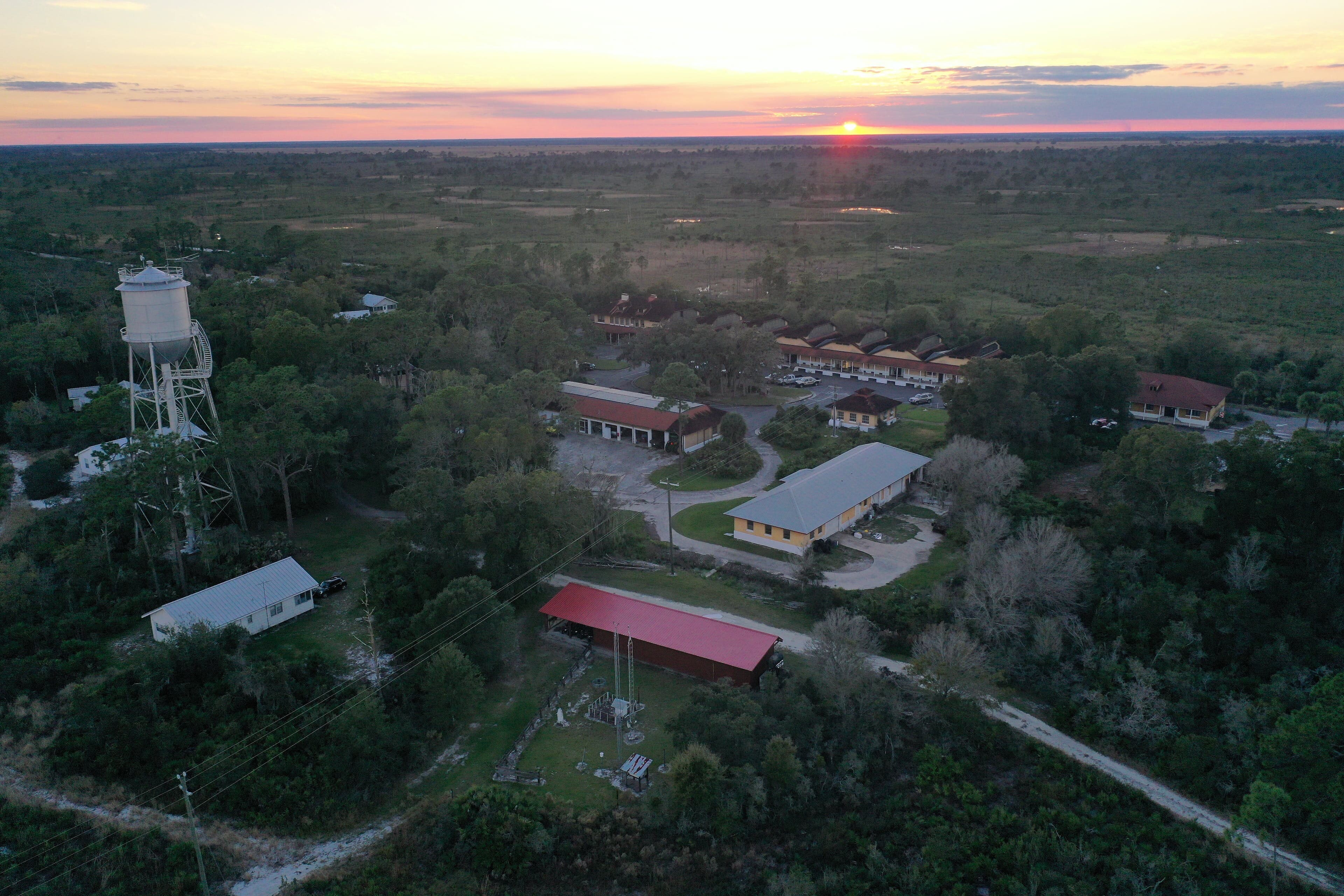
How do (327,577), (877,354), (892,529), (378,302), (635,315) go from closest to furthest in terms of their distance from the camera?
1. (327,577)
2. (892,529)
3. (877,354)
4. (378,302)
5. (635,315)

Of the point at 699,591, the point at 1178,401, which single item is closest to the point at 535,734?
the point at 699,591

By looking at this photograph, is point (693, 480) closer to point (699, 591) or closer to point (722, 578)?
point (722, 578)

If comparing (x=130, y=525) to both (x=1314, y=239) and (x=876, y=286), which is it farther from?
(x=1314, y=239)

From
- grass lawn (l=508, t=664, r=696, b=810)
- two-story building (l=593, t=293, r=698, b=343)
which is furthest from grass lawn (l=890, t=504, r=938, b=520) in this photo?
two-story building (l=593, t=293, r=698, b=343)

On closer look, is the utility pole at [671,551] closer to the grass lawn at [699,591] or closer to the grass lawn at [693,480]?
the grass lawn at [699,591]

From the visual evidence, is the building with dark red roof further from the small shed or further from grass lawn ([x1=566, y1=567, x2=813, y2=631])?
the small shed

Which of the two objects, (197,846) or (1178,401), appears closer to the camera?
(197,846)
